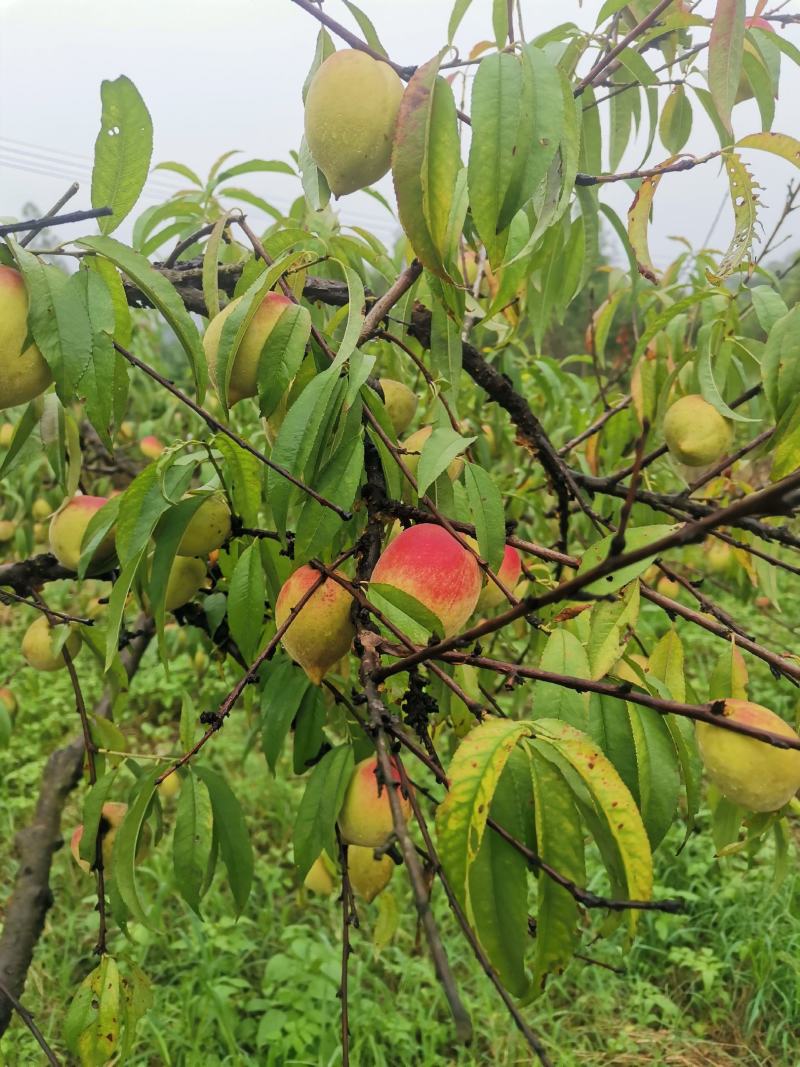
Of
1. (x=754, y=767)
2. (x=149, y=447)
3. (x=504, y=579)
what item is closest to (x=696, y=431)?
(x=504, y=579)

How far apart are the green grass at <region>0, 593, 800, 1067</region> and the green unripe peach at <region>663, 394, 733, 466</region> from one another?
38.7 inches

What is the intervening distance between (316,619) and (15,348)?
0.97ft

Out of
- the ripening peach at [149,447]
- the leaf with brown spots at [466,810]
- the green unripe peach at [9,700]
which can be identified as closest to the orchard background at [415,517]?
the leaf with brown spots at [466,810]

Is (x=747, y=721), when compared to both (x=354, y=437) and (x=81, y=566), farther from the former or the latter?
(x=81, y=566)

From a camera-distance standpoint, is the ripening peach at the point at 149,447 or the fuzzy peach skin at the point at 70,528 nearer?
the fuzzy peach skin at the point at 70,528

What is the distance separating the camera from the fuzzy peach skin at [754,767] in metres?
0.60

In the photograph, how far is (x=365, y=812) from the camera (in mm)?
758

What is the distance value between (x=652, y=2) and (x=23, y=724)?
2.84 m

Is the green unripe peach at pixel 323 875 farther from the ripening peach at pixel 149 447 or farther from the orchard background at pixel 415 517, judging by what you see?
the ripening peach at pixel 149 447

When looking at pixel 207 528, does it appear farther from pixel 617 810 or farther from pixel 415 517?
pixel 617 810

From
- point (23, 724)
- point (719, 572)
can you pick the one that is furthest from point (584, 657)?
point (23, 724)

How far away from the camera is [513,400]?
1032 mm

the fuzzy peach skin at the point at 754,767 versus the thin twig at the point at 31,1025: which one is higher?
the fuzzy peach skin at the point at 754,767

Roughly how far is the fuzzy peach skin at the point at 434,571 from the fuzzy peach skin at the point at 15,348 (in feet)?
0.95
